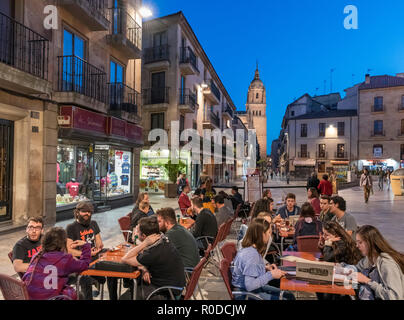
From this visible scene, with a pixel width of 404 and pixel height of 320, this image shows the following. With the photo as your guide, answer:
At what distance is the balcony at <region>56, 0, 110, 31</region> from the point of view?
10.4m

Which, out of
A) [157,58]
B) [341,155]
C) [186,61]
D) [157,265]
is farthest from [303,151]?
[157,265]

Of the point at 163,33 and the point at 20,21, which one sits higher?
the point at 163,33

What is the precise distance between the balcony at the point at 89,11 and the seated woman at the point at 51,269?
31.7ft

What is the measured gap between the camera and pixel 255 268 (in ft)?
11.2

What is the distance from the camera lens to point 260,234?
357 centimetres

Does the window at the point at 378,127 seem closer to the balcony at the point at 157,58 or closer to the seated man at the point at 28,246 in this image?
the balcony at the point at 157,58

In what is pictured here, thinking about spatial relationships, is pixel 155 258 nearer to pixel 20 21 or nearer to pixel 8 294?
pixel 8 294

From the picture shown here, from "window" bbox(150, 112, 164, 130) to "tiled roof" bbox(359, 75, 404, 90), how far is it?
3500 centimetres

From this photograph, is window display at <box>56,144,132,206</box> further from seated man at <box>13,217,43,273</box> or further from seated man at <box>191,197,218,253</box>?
seated man at <box>13,217,43,273</box>

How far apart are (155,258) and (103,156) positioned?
11.3 meters

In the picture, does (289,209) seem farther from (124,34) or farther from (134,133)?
(124,34)

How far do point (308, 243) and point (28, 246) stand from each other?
13.5 ft

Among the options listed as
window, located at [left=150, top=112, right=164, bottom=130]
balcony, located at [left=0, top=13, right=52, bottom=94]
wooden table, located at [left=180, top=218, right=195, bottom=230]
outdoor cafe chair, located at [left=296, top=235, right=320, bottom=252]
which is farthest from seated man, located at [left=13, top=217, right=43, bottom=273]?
window, located at [left=150, top=112, right=164, bottom=130]
